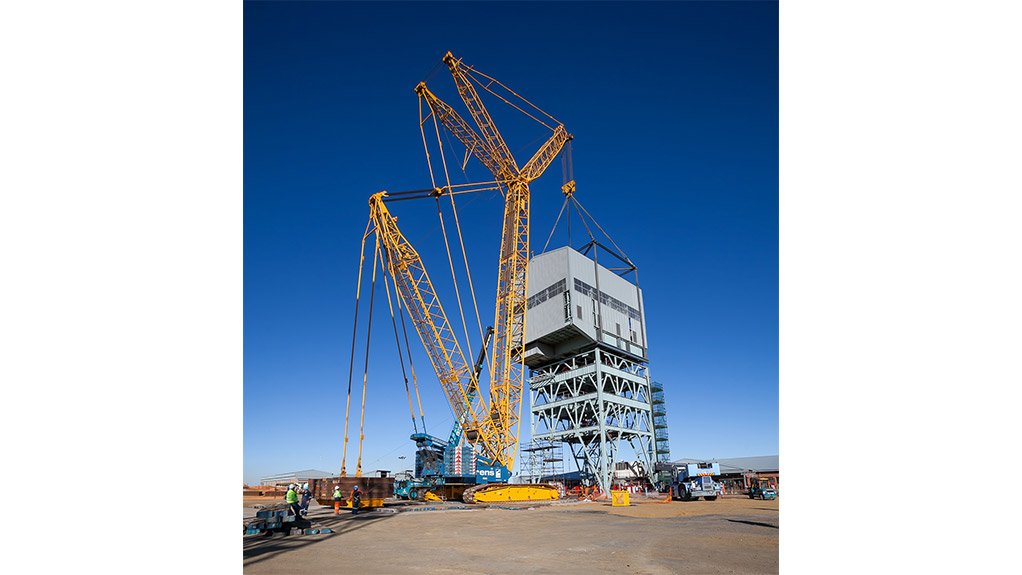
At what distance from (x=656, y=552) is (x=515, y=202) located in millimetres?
36050

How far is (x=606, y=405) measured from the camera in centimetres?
4697

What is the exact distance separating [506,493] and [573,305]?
16.0m

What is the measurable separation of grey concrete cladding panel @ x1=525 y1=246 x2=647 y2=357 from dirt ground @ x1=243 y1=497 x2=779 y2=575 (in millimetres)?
27454

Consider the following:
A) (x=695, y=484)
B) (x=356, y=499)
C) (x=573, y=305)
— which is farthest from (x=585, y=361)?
(x=356, y=499)

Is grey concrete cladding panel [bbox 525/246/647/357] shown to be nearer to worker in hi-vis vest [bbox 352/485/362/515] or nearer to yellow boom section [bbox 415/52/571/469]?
yellow boom section [bbox 415/52/571/469]

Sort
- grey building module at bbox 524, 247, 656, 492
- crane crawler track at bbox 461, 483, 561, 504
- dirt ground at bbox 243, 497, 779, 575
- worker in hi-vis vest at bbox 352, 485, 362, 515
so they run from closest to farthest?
dirt ground at bbox 243, 497, 779, 575
worker in hi-vis vest at bbox 352, 485, 362, 515
crane crawler track at bbox 461, 483, 561, 504
grey building module at bbox 524, 247, 656, 492

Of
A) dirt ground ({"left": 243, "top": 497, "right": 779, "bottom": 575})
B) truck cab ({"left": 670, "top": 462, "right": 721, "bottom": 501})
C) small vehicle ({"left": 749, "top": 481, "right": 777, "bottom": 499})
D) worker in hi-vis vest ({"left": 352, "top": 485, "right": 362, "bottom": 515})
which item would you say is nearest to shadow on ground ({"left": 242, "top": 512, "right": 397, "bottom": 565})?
dirt ground ({"left": 243, "top": 497, "right": 779, "bottom": 575})

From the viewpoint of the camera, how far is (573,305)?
1801 inches

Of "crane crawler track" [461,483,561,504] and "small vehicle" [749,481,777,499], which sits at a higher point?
"crane crawler track" [461,483,561,504]

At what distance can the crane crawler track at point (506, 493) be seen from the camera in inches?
1397

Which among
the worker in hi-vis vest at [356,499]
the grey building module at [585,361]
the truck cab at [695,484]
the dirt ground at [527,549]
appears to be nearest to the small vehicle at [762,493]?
the truck cab at [695,484]

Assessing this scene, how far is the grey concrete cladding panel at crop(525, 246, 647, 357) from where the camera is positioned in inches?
1823
